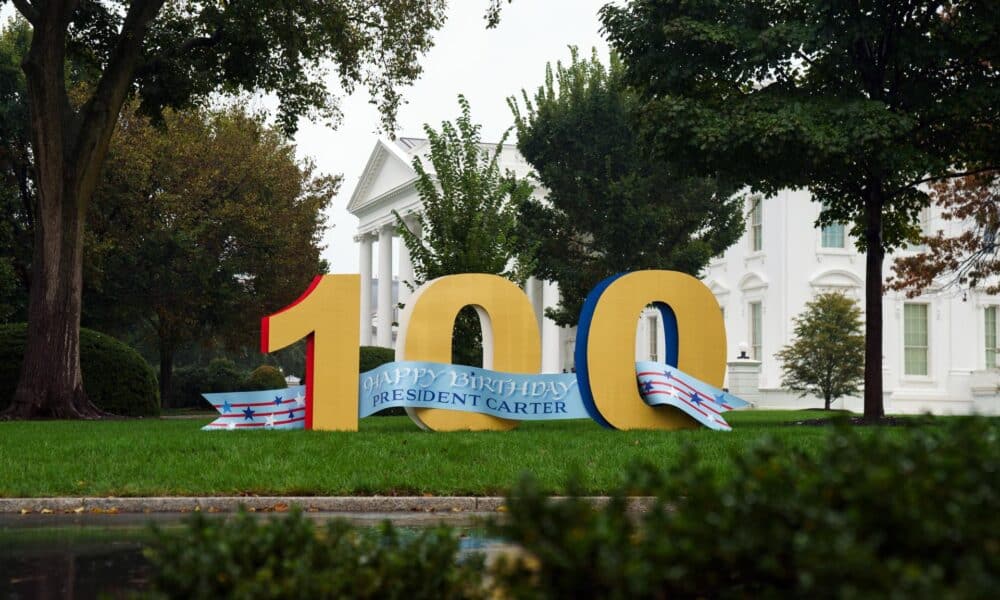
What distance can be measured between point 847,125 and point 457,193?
37.1ft

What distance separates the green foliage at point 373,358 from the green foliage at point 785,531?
26.9 metres

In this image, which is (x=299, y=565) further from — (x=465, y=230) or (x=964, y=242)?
(x=964, y=242)

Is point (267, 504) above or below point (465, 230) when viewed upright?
below

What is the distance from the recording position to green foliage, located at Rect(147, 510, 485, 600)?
4129 millimetres

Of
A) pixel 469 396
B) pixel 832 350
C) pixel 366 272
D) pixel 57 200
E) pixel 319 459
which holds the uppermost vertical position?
pixel 366 272

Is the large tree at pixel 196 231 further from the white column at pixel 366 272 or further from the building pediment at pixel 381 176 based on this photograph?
the white column at pixel 366 272

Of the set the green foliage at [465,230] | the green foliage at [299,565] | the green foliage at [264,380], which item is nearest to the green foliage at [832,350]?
the green foliage at [465,230]

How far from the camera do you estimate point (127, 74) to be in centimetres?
2419

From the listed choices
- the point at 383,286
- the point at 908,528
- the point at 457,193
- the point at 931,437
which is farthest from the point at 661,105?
the point at 383,286

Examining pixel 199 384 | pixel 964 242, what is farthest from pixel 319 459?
pixel 199 384

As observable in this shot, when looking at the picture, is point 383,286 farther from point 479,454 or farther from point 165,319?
point 479,454

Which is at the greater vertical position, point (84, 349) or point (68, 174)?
point (68, 174)

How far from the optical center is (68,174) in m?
23.6

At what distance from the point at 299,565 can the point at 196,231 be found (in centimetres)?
3436
